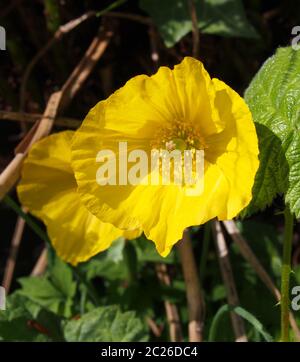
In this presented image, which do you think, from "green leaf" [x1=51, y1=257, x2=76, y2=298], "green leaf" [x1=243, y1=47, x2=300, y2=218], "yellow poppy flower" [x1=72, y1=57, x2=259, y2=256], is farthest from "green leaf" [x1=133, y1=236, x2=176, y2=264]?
"green leaf" [x1=243, y1=47, x2=300, y2=218]

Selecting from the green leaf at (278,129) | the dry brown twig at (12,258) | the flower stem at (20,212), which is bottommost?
the dry brown twig at (12,258)

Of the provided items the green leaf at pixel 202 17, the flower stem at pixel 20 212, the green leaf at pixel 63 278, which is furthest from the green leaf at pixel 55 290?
the green leaf at pixel 202 17

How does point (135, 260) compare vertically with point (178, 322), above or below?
above

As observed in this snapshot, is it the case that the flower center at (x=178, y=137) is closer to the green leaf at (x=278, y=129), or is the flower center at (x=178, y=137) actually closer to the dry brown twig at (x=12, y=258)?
the green leaf at (x=278, y=129)

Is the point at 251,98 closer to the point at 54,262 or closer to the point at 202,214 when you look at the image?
the point at 202,214

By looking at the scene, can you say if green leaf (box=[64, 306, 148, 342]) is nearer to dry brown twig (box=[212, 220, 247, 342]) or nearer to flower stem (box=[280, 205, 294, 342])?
dry brown twig (box=[212, 220, 247, 342])

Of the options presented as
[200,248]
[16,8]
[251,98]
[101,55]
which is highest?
[16,8]
